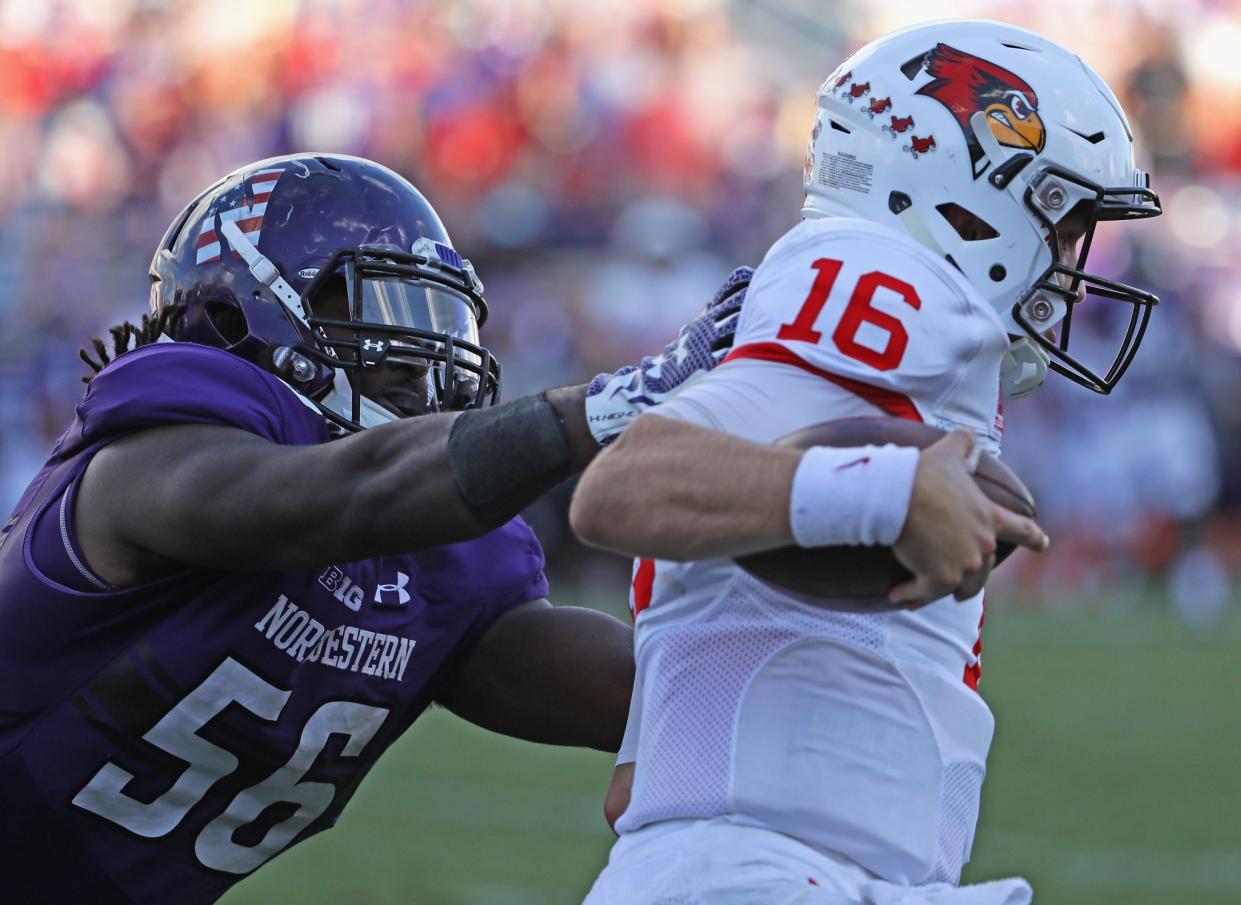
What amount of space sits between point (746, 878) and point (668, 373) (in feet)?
2.16

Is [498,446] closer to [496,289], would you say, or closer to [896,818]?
[896,818]

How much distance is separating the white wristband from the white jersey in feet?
0.61

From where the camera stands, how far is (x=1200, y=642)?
11039 millimetres

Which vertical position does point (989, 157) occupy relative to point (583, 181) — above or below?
above

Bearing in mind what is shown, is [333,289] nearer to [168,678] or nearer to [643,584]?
[168,678]

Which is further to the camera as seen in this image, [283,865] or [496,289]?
[496,289]

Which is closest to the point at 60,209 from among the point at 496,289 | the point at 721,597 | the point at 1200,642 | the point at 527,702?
the point at 496,289

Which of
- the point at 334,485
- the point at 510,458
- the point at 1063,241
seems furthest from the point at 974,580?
the point at 334,485

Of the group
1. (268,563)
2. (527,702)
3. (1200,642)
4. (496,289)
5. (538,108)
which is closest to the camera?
Answer: (268,563)

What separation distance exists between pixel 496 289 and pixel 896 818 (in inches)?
420

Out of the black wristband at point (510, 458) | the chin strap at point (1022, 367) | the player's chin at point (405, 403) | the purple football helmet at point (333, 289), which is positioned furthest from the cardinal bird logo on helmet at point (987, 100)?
the player's chin at point (405, 403)

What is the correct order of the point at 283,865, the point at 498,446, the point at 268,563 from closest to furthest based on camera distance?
the point at 498,446, the point at 268,563, the point at 283,865

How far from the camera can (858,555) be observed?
2.12m

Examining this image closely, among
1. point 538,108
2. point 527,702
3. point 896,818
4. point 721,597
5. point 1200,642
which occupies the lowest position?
point 1200,642
